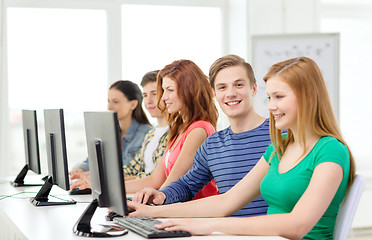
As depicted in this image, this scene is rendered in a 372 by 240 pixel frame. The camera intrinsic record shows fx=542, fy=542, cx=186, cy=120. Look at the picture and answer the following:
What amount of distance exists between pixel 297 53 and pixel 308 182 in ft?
10.2

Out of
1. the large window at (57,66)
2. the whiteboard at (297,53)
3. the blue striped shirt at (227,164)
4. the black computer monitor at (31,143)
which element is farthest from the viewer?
the large window at (57,66)

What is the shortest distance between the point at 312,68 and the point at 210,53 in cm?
367

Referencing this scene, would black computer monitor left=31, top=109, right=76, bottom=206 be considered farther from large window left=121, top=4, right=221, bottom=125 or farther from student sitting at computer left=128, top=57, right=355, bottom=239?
large window left=121, top=4, right=221, bottom=125

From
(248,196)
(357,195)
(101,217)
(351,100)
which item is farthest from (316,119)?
(351,100)

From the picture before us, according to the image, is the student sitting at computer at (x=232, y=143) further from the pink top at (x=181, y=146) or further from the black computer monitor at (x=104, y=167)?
the black computer monitor at (x=104, y=167)

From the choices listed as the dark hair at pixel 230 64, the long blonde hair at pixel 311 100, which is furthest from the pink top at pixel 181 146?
the long blonde hair at pixel 311 100

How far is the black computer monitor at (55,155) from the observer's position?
242 cm

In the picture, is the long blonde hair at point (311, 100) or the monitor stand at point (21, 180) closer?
the long blonde hair at point (311, 100)

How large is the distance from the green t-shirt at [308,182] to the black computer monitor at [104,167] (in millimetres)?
528

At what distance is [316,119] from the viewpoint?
1820 mm

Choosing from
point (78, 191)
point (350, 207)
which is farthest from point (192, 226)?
point (78, 191)

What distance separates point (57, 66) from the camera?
5.03 meters

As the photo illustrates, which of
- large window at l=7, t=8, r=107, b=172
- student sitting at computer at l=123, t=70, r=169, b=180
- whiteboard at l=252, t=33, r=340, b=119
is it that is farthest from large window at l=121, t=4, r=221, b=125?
student sitting at computer at l=123, t=70, r=169, b=180

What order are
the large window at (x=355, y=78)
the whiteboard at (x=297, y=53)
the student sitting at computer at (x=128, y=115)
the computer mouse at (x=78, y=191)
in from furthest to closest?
1. the large window at (x=355, y=78)
2. the whiteboard at (x=297, y=53)
3. the student sitting at computer at (x=128, y=115)
4. the computer mouse at (x=78, y=191)
